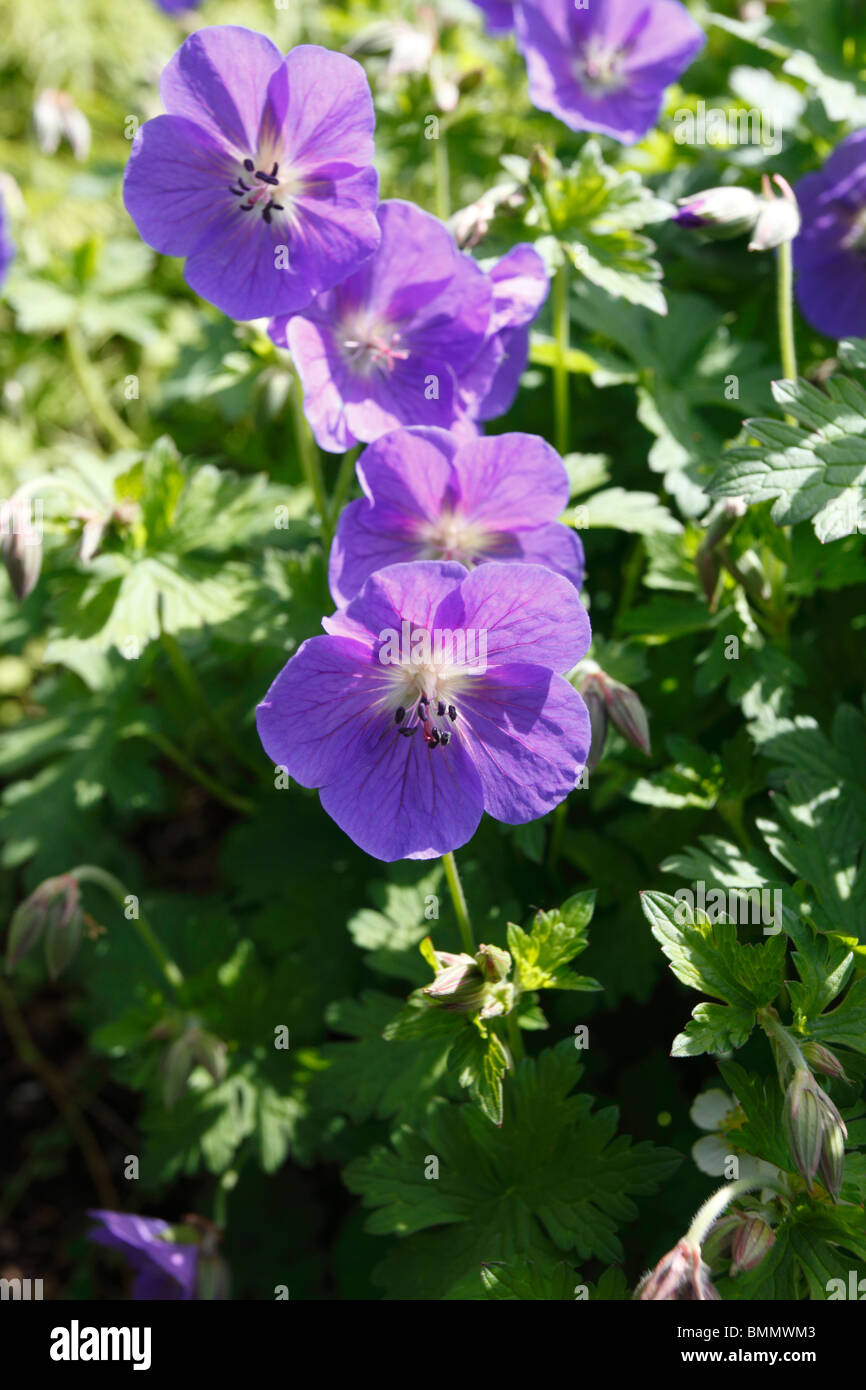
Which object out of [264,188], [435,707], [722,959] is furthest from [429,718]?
[264,188]

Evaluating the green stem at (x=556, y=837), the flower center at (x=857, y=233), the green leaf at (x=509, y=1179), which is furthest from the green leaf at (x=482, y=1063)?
the flower center at (x=857, y=233)

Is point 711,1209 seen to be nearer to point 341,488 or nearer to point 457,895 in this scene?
point 457,895

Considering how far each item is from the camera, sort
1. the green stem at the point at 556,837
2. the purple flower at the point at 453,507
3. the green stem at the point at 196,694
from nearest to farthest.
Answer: the purple flower at the point at 453,507, the green stem at the point at 556,837, the green stem at the point at 196,694

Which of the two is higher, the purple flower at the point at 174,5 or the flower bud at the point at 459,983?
the purple flower at the point at 174,5

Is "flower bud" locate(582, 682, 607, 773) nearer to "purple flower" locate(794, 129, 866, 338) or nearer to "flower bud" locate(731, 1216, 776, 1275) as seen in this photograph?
"flower bud" locate(731, 1216, 776, 1275)

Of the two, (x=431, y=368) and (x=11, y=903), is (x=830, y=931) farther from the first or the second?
(x=11, y=903)

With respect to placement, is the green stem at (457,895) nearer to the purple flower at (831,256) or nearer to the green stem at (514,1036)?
the green stem at (514,1036)

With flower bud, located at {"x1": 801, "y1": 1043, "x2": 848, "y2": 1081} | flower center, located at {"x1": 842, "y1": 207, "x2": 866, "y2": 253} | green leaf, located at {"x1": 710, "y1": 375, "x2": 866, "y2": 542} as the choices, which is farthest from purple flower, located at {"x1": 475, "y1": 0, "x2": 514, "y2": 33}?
flower bud, located at {"x1": 801, "y1": 1043, "x2": 848, "y2": 1081}
